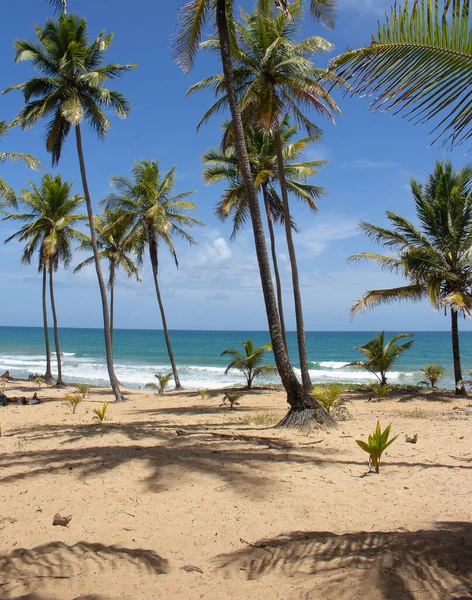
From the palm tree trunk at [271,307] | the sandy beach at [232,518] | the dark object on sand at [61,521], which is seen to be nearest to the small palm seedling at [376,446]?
the sandy beach at [232,518]

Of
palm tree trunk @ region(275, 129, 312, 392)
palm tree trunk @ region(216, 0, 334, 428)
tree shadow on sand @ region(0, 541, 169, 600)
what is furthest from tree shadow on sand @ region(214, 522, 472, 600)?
palm tree trunk @ region(275, 129, 312, 392)

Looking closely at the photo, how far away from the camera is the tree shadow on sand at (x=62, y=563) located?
321cm

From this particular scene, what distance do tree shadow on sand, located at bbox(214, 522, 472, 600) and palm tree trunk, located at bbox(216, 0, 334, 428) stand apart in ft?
14.3

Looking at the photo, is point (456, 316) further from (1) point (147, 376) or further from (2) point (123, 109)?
(1) point (147, 376)

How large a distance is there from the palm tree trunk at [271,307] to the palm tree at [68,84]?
681 centimetres

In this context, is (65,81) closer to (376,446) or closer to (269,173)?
(269,173)

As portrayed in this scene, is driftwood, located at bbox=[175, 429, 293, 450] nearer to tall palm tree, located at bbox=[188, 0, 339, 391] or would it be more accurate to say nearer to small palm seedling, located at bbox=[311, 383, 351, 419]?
small palm seedling, located at bbox=[311, 383, 351, 419]

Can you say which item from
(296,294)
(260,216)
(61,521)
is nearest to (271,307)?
(260,216)

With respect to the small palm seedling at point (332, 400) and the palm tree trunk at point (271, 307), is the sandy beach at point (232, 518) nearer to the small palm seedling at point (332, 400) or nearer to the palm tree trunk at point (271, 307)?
the palm tree trunk at point (271, 307)

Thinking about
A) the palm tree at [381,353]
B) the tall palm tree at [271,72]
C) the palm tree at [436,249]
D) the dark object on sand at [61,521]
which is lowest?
the dark object on sand at [61,521]

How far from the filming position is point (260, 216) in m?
8.70

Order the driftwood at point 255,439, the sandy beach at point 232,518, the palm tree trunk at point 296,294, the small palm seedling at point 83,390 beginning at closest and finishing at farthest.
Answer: the sandy beach at point 232,518 < the driftwood at point 255,439 < the palm tree trunk at point 296,294 < the small palm seedling at point 83,390

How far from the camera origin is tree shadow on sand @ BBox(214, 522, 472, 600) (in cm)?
283

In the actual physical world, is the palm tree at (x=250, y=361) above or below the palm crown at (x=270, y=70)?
below
